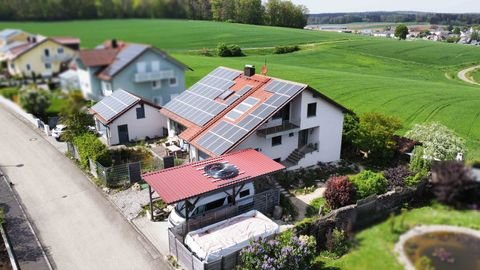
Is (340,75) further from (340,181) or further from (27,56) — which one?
(27,56)

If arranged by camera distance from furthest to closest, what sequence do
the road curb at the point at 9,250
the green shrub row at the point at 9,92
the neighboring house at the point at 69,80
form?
the road curb at the point at 9,250
the green shrub row at the point at 9,92
the neighboring house at the point at 69,80

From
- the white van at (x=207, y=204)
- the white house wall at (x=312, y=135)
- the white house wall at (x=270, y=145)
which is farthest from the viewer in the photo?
the white house wall at (x=312, y=135)

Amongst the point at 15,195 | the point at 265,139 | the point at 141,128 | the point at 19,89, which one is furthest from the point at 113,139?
the point at 19,89

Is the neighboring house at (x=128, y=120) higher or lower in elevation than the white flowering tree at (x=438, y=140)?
lower

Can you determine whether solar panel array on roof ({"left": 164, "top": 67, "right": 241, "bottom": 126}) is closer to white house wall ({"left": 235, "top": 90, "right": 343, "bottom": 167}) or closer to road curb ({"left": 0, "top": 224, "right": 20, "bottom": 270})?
white house wall ({"left": 235, "top": 90, "right": 343, "bottom": 167})

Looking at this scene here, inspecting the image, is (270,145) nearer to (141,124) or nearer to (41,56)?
(141,124)

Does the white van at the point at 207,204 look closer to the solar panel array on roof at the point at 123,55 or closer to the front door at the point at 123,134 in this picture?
the solar panel array on roof at the point at 123,55

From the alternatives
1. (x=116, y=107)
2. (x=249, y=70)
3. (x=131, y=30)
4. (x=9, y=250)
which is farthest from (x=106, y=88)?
(x=116, y=107)

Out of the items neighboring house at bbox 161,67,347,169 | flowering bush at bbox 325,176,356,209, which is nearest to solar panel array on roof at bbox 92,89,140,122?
neighboring house at bbox 161,67,347,169

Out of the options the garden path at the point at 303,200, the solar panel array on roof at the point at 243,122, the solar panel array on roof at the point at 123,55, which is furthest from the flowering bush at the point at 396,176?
the solar panel array on roof at the point at 123,55
